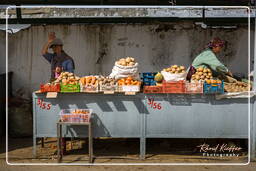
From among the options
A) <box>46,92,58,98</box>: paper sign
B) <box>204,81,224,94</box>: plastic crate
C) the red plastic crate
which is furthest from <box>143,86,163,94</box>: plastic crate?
<box>46,92,58,98</box>: paper sign

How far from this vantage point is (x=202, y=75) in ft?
22.2

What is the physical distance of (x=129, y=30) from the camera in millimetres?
9766

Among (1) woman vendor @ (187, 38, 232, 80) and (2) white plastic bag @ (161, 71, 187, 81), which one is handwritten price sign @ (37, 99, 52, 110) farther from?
(1) woman vendor @ (187, 38, 232, 80)

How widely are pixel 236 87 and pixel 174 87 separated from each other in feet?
4.10

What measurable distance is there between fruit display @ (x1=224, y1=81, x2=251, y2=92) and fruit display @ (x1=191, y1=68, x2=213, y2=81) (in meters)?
0.37

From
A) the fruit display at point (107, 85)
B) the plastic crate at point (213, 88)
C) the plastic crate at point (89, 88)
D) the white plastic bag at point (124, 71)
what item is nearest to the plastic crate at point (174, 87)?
the plastic crate at point (213, 88)

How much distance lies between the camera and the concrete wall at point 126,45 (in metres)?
9.77

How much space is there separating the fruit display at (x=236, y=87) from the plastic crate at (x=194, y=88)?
0.56 meters

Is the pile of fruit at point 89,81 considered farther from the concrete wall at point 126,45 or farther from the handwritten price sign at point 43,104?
the concrete wall at point 126,45

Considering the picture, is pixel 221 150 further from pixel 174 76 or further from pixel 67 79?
pixel 67 79

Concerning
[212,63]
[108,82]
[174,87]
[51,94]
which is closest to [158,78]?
[174,87]

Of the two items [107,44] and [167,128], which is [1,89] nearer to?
[107,44]

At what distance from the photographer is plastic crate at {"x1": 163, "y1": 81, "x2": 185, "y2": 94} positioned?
6.57 metres

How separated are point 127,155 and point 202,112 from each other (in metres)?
1.70
